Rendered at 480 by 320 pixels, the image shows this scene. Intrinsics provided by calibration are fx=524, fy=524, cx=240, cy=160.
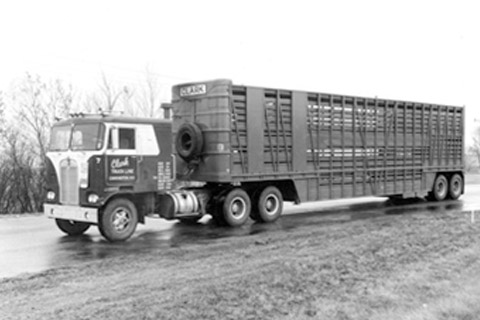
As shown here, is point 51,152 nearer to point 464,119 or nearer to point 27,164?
point 27,164

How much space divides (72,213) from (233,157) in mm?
3882

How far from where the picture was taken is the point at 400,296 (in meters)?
5.86

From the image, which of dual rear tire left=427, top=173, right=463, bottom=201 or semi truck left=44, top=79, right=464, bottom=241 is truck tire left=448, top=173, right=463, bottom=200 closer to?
dual rear tire left=427, top=173, right=463, bottom=201

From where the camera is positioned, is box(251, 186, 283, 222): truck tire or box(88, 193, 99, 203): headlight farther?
box(251, 186, 283, 222): truck tire

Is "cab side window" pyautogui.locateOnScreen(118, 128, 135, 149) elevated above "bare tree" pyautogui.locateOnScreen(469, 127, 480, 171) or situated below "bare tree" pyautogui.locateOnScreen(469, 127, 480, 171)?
below

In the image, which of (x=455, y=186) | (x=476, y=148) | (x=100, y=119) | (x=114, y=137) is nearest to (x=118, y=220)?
(x=114, y=137)

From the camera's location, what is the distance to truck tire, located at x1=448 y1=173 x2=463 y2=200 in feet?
60.5

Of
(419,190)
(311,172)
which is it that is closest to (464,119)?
(419,190)

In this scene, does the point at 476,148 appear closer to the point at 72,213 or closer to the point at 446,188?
the point at 446,188

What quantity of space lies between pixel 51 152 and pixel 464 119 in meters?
14.6

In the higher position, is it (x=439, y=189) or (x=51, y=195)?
(x=51, y=195)

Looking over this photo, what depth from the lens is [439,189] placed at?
59.2ft

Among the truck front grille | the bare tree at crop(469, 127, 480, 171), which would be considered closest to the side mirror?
the truck front grille

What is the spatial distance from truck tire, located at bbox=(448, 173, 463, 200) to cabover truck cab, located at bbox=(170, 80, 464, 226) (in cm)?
193
